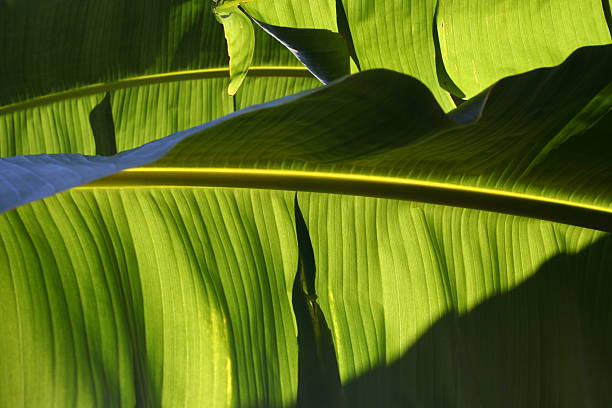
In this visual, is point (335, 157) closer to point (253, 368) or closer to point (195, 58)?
point (253, 368)

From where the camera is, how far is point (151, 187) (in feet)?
2.52

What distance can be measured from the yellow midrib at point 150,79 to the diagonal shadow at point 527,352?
67 cm

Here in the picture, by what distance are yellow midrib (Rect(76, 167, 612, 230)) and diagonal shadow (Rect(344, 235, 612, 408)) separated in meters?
0.06

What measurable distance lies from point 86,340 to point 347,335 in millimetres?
333

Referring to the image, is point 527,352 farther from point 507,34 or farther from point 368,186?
point 507,34

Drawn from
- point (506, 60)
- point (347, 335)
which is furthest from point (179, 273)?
point (506, 60)

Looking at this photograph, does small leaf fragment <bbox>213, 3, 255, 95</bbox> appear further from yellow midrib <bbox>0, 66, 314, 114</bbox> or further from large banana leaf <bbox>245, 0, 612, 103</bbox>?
yellow midrib <bbox>0, 66, 314, 114</bbox>

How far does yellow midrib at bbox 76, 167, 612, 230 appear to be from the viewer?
2.29 ft

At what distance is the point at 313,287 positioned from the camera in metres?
0.80

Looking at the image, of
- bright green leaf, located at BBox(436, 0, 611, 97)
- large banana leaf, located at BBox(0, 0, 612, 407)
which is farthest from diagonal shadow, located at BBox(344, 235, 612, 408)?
bright green leaf, located at BBox(436, 0, 611, 97)

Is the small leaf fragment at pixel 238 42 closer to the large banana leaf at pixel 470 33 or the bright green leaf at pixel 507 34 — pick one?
the large banana leaf at pixel 470 33

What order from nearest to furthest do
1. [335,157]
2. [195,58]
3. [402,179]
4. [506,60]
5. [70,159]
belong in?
[70,159] < [335,157] < [402,179] < [506,60] < [195,58]

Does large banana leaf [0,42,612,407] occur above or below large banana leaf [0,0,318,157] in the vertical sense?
below

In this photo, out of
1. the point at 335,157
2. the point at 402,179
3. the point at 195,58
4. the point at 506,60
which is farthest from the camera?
the point at 195,58
